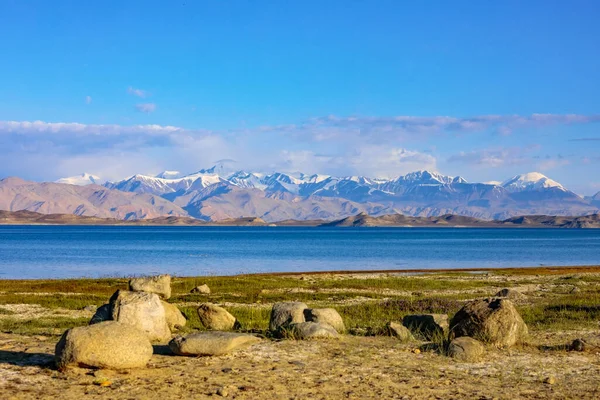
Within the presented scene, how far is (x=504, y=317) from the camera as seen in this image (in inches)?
762

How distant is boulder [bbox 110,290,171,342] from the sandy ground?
4.54 ft

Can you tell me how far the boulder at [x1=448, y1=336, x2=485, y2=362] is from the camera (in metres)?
17.5

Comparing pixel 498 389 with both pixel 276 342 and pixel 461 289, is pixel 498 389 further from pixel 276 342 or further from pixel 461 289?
pixel 461 289

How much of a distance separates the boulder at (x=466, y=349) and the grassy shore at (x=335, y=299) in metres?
3.93

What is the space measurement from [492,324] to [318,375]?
619cm

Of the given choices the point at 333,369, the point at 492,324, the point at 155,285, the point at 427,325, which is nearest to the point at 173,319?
the point at 427,325

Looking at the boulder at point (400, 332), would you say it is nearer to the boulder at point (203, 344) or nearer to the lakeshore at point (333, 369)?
the lakeshore at point (333, 369)

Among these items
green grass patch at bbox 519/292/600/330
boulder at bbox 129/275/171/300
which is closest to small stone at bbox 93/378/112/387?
green grass patch at bbox 519/292/600/330

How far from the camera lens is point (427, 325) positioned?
2197 cm

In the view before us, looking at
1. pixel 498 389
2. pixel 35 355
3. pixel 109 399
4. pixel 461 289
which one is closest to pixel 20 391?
pixel 109 399

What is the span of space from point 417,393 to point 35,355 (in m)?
9.51

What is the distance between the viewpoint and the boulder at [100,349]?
1533 centimetres

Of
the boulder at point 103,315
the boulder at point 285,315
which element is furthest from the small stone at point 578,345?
the boulder at point 103,315

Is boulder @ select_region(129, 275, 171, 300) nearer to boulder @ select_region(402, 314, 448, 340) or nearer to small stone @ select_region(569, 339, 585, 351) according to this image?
boulder @ select_region(402, 314, 448, 340)
